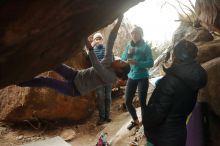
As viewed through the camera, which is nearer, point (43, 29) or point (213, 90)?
point (43, 29)

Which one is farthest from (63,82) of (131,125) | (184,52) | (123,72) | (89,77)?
(131,125)

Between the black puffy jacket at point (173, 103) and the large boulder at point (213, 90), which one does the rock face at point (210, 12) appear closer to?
the large boulder at point (213, 90)

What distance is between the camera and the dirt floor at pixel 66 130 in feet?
25.7

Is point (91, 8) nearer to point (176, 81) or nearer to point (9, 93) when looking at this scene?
point (176, 81)

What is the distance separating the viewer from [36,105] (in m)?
8.44

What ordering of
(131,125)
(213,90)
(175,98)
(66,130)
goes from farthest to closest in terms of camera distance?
1. (66,130)
2. (131,125)
3. (213,90)
4. (175,98)

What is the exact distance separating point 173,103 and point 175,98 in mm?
64

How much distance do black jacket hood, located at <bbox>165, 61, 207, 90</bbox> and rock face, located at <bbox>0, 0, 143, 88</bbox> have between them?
3.14ft

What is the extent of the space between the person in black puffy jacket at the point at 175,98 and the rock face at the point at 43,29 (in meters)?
0.95

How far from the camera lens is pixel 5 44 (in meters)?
2.63

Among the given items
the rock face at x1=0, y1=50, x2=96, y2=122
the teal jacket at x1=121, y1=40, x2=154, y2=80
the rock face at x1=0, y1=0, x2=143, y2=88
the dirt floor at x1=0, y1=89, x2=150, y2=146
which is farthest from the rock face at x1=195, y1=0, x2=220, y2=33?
the rock face at x1=0, y1=50, x2=96, y2=122

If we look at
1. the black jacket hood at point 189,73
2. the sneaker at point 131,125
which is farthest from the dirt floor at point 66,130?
the black jacket hood at point 189,73

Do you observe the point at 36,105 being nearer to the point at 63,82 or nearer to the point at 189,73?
the point at 63,82

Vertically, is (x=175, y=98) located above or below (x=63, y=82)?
below
